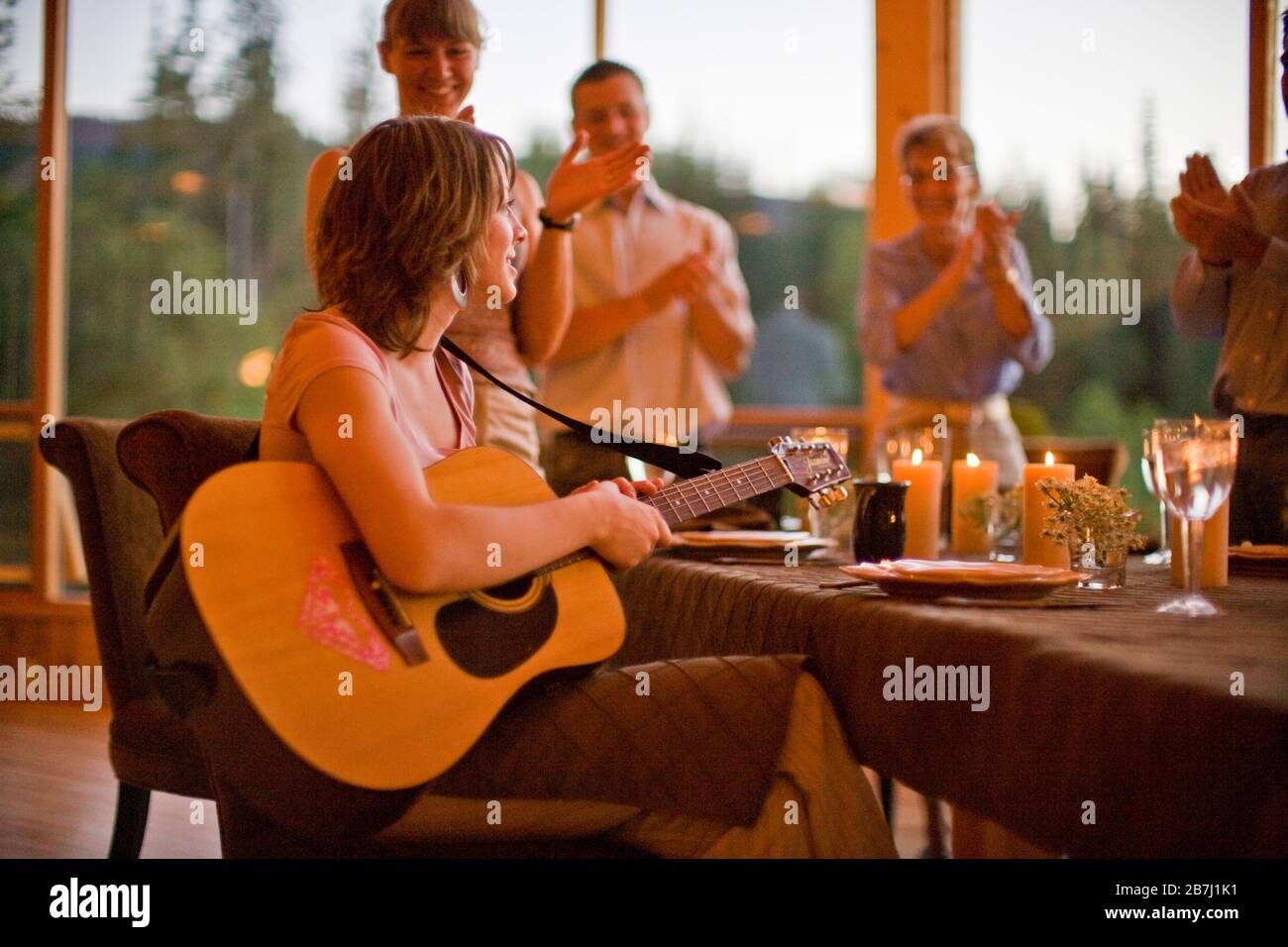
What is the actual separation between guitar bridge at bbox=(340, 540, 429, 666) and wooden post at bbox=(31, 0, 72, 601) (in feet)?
12.4

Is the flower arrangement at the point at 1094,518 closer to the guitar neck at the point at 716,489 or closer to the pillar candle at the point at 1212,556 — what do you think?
A: the pillar candle at the point at 1212,556

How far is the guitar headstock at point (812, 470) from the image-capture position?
1615 millimetres

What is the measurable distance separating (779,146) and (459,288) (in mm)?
3420

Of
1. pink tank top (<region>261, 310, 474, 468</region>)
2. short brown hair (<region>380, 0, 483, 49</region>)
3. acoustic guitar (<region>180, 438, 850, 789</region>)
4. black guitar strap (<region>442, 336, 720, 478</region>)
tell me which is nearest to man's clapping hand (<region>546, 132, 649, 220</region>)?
short brown hair (<region>380, 0, 483, 49</region>)

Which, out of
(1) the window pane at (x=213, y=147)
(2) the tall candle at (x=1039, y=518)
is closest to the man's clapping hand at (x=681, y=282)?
(2) the tall candle at (x=1039, y=518)

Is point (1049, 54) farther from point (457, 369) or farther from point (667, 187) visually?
point (457, 369)

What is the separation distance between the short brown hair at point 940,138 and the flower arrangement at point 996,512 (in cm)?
126

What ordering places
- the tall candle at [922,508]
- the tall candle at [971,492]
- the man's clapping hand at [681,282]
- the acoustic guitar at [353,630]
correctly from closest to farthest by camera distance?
the acoustic guitar at [353,630] < the tall candle at [922,508] < the tall candle at [971,492] < the man's clapping hand at [681,282]

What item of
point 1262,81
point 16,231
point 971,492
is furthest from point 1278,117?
point 16,231

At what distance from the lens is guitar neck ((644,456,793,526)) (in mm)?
→ 1479

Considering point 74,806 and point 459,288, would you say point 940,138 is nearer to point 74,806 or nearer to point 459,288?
point 459,288

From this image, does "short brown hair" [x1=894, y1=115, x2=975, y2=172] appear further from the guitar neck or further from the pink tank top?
the pink tank top
